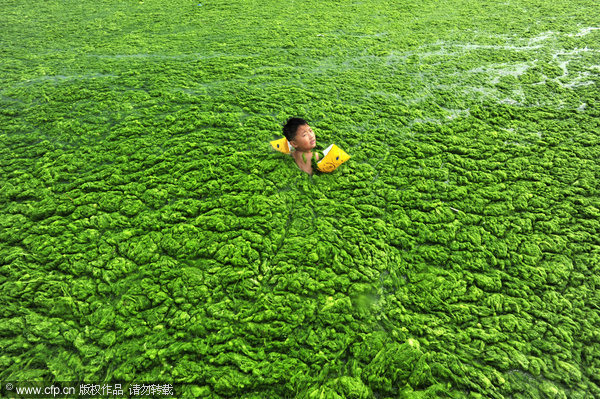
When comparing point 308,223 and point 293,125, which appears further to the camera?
point 293,125

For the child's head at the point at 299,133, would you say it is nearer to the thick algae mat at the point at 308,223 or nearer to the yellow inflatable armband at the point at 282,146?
the yellow inflatable armband at the point at 282,146

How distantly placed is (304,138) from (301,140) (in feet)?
0.11

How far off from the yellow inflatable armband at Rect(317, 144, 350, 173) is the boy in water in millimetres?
124

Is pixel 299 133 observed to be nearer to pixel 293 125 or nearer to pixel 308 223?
pixel 293 125

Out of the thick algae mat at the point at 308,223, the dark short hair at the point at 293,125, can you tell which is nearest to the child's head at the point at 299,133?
the dark short hair at the point at 293,125

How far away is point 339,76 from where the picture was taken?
3.62 meters

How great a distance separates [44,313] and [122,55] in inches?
163

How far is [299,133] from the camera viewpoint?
2.16 metres

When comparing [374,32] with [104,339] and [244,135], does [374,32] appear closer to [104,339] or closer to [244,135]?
[244,135]

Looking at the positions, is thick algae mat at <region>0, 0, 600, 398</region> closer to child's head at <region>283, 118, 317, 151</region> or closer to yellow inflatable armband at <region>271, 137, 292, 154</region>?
yellow inflatable armband at <region>271, 137, 292, 154</region>

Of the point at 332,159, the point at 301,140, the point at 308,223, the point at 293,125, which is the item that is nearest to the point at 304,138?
the point at 301,140

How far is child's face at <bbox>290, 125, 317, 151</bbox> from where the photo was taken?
2156 mm

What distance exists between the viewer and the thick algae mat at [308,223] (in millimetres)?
1362

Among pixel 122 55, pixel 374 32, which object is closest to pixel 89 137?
pixel 122 55
